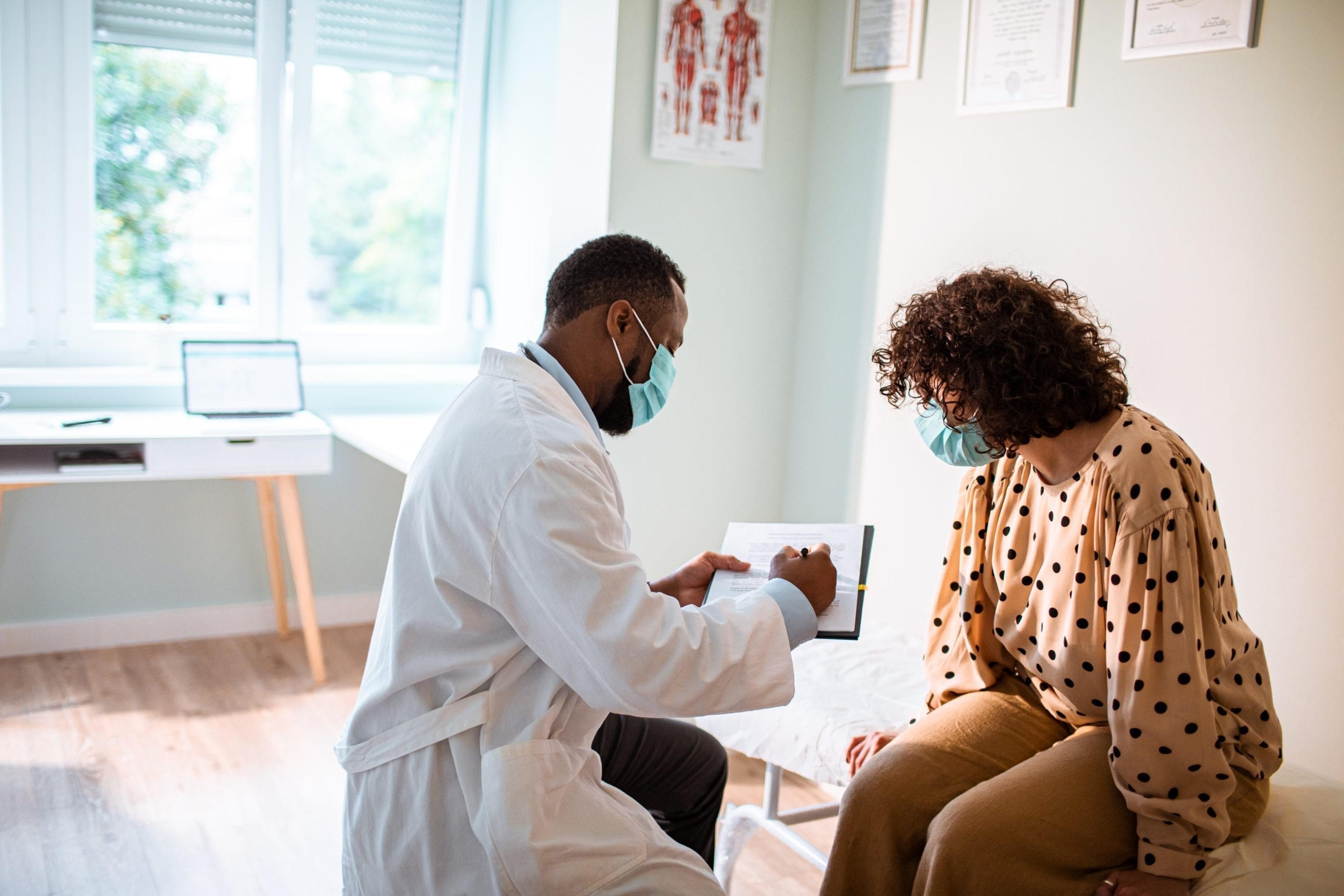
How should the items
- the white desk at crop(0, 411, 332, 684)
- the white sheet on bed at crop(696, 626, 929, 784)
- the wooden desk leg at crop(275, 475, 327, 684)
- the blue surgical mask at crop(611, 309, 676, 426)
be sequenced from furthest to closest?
the wooden desk leg at crop(275, 475, 327, 684) < the white desk at crop(0, 411, 332, 684) < the white sheet on bed at crop(696, 626, 929, 784) < the blue surgical mask at crop(611, 309, 676, 426)

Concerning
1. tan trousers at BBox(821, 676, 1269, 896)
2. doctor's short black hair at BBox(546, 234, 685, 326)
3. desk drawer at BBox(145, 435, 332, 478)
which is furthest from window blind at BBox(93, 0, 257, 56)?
tan trousers at BBox(821, 676, 1269, 896)

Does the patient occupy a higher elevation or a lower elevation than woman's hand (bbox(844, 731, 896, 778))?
higher

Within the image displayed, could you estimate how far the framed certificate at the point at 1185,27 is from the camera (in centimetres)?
194

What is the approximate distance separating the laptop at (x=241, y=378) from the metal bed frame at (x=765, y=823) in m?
1.92

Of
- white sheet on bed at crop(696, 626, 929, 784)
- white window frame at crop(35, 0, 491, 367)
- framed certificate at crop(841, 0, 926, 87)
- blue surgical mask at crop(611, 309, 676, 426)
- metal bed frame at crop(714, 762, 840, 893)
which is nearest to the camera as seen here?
blue surgical mask at crop(611, 309, 676, 426)

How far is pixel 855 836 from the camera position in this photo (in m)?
1.51

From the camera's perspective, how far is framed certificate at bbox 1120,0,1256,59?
1.94 meters

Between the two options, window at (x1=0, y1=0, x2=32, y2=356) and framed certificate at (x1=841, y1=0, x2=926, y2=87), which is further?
window at (x1=0, y1=0, x2=32, y2=356)

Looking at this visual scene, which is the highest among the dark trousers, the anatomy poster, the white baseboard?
the anatomy poster

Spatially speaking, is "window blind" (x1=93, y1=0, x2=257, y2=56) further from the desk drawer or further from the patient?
the patient

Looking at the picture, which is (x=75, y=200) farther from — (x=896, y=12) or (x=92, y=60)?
(x=896, y=12)

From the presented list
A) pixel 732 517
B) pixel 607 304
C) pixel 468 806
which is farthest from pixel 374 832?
pixel 732 517

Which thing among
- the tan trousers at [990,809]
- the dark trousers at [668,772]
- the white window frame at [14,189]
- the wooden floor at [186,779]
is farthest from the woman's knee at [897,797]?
the white window frame at [14,189]

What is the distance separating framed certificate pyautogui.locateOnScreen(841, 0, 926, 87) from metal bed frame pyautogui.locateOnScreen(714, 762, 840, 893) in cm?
164
